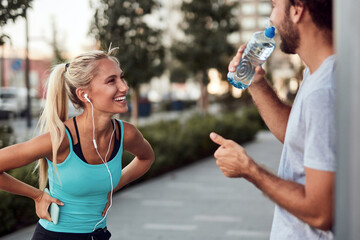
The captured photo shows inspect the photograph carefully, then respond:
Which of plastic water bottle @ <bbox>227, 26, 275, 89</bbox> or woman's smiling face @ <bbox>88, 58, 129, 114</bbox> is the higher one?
plastic water bottle @ <bbox>227, 26, 275, 89</bbox>

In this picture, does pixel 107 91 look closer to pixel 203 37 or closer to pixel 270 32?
pixel 270 32

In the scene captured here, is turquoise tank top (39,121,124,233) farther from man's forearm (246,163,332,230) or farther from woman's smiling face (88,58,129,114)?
man's forearm (246,163,332,230)

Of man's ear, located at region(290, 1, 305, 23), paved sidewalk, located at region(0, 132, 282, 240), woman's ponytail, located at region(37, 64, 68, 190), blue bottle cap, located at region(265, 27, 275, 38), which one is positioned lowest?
paved sidewalk, located at region(0, 132, 282, 240)

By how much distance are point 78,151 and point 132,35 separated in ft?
33.8

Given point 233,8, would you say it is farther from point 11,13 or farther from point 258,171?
point 258,171

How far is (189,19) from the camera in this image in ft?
62.8

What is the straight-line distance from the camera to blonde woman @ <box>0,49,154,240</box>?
2418 millimetres

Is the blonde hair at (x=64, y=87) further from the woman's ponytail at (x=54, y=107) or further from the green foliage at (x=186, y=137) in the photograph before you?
the green foliage at (x=186, y=137)

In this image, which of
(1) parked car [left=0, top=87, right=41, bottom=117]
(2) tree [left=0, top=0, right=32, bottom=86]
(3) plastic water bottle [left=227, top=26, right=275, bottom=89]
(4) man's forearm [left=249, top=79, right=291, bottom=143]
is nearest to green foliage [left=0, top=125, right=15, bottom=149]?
(2) tree [left=0, top=0, right=32, bottom=86]

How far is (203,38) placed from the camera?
62.2ft

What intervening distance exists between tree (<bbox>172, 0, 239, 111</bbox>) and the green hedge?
7.32 ft

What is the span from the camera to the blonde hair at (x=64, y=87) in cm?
256

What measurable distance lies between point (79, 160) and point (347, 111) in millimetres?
1384

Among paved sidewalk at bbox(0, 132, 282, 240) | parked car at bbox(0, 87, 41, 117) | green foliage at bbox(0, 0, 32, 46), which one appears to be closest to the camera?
green foliage at bbox(0, 0, 32, 46)
